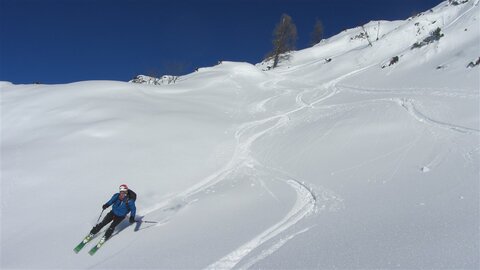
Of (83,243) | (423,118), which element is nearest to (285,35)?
(423,118)

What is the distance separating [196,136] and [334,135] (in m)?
6.31

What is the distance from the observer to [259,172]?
12.4m

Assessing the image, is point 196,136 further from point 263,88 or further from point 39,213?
point 263,88

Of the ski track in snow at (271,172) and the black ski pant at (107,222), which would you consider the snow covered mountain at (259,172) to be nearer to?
the ski track in snow at (271,172)

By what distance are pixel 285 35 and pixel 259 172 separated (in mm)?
45494

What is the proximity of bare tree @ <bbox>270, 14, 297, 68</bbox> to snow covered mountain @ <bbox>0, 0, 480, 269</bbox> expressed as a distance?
102 feet

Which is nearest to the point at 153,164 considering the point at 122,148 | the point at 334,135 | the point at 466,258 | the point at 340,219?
the point at 122,148

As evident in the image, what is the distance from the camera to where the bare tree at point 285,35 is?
53.9 m

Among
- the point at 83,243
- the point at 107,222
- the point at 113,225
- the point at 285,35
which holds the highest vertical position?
the point at 285,35

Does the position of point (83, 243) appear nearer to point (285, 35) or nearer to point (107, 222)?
point (107, 222)

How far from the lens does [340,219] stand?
24.2 feet

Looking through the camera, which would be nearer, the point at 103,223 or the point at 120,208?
the point at 103,223

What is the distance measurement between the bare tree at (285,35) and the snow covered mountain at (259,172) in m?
31.1

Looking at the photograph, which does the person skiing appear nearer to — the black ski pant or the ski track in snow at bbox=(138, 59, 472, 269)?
the black ski pant
